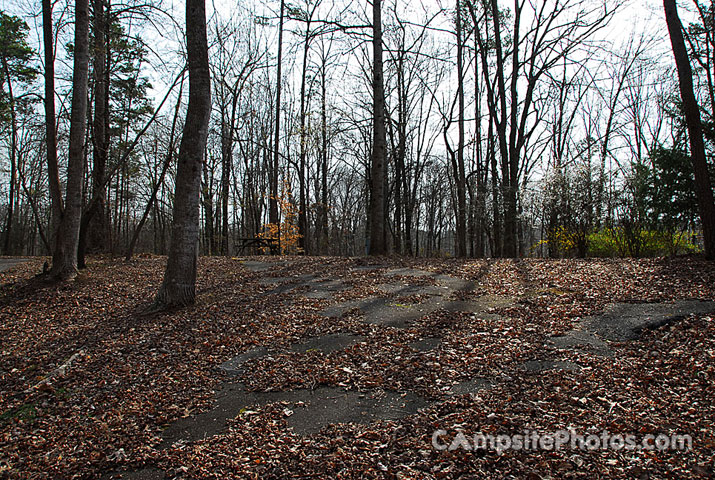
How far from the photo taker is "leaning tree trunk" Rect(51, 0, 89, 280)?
266 inches

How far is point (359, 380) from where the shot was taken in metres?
3.21

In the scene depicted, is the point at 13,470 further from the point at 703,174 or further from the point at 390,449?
the point at 703,174

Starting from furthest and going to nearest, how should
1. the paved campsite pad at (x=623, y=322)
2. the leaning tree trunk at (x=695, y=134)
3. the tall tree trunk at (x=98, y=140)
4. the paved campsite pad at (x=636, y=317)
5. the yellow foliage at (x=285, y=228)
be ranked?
the yellow foliage at (x=285, y=228), the tall tree trunk at (x=98, y=140), the leaning tree trunk at (x=695, y=134), the paved campsite pad at (x=636, y=317), the paved campsite pad at (x=623, y=322)

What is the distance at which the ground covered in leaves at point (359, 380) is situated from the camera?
2219mm

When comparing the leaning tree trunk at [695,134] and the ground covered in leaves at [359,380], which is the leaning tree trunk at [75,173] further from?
the leaning tree trunk at [695,134]

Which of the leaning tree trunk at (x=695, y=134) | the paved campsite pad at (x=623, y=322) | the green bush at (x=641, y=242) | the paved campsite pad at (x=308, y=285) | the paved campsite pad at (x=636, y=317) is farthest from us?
the green bush at (x=641, y=242)

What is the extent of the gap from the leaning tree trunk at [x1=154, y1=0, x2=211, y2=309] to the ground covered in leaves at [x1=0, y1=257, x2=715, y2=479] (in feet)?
1.34

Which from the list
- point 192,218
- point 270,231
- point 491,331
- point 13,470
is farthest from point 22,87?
point 491,331

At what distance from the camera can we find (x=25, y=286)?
6652mm

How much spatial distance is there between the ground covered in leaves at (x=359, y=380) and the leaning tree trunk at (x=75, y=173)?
3.14 ft

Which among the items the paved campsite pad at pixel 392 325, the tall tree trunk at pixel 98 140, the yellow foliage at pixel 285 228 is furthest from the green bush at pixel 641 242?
the tall tree trunk at pixel 98 140

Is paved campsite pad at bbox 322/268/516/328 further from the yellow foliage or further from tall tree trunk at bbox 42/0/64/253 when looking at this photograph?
the yellow foliage

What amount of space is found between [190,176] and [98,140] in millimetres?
7267

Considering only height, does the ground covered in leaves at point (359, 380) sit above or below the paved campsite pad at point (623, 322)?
below
